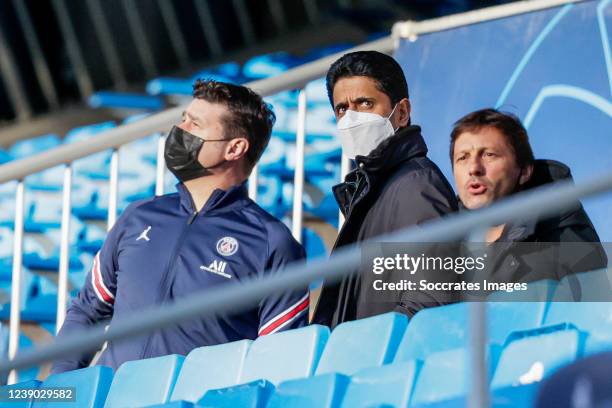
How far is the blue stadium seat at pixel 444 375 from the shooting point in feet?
9.56

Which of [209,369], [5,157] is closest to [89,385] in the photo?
[209,369]

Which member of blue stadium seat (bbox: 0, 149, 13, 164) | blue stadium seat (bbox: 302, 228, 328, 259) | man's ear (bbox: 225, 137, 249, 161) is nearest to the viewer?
man's ear (bbox: 225, 137, 249, 161)

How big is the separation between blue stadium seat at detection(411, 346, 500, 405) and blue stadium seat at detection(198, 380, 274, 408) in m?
0.44

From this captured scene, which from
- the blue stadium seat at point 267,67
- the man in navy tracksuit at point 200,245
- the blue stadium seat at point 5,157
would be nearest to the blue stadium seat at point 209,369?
the man in navy tracksuit at point 200,245

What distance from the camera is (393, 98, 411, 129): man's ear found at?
162 inches

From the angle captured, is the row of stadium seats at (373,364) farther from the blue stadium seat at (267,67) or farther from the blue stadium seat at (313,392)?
the blue stadium seat at (267,67)

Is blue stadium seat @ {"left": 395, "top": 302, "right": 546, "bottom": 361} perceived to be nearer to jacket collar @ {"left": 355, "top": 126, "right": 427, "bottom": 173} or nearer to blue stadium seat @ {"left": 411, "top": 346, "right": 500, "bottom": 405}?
blue stadium seat @ {"left": 411, "top": 346, "right": 500, "bottom": 405}

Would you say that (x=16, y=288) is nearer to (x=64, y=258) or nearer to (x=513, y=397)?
(x=64, y=258)

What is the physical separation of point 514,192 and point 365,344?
0.65 metres

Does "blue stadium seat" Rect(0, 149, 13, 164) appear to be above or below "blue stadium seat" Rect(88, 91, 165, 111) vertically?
below

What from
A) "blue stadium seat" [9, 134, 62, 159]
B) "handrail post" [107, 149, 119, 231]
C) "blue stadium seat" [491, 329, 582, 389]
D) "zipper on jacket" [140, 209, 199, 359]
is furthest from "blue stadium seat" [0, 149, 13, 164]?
"blue stadium seat" [491, 329, 582, 389]

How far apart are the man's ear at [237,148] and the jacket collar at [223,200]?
0.36ft

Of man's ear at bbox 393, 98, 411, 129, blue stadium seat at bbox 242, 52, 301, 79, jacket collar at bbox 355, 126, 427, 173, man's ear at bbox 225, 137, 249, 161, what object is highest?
blue stadium seat at bbox 242, 52, 301, 79

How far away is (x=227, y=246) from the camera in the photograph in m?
4.20
